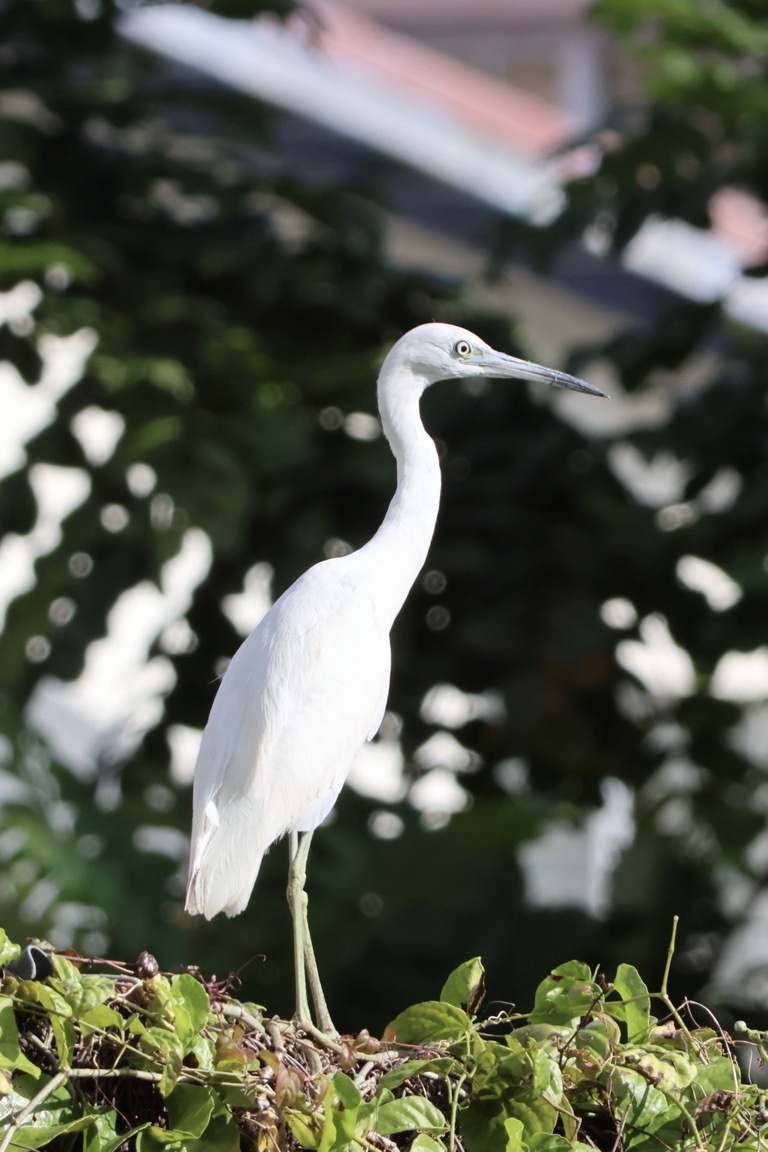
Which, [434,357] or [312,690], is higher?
[434,357]

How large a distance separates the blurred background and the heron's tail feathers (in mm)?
1581

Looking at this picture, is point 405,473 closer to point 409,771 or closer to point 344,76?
point 409,771

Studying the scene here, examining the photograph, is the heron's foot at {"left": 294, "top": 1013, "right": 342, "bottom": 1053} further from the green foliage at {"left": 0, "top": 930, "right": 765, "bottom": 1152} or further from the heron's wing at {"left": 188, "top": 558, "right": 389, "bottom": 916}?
the heron's wing at {"left": 188, "top": 558, "right": 389, "bottom": 916}

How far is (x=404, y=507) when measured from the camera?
178 centimetres

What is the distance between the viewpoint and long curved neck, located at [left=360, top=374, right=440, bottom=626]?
178cm

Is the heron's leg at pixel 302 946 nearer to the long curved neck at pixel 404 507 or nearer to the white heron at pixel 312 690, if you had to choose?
the white heron at pixel 312 690

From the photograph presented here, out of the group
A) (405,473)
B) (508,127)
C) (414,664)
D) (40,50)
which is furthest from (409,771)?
(508,127)

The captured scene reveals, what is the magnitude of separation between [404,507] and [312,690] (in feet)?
0.76

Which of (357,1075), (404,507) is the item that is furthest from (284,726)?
(357,1075)

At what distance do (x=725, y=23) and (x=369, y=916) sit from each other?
224 cm

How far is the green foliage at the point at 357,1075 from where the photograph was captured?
1.26 m

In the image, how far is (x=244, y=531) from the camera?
349 centimetres

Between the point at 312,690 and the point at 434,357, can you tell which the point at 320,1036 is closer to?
the point at 312,690

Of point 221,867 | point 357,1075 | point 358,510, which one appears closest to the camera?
point 357,1075
